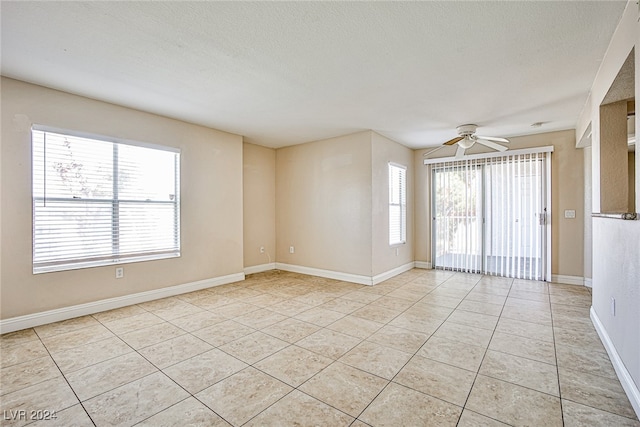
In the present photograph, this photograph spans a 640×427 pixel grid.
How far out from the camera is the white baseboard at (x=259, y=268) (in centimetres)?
580

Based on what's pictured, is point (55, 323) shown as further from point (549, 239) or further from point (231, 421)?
point (549, 239)

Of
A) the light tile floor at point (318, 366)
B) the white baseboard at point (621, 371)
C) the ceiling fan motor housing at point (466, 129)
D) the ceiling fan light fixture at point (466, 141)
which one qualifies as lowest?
the light tile floor at point (318, 366)

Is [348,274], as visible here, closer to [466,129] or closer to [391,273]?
[391,273]

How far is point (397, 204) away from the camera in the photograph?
5.80m

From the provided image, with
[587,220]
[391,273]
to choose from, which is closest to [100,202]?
[391,273]

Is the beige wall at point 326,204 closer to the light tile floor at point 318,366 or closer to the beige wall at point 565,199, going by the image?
the light tile floor at point 318,366

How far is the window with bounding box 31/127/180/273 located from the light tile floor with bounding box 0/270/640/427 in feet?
2.51

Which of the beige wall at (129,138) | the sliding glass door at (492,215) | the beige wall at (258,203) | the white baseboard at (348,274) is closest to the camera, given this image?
the beige wall at (129,138)

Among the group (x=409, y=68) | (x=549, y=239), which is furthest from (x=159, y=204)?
(x=549, y=239)

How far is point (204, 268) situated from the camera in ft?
15.3

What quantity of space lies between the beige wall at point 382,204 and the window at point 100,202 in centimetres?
315

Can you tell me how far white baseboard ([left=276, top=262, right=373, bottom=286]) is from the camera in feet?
16.2

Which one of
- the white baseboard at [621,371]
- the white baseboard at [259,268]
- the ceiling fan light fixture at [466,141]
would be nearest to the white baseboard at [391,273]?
the white baseboard at [259,268]

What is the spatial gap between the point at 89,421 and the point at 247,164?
4643 millimetres
